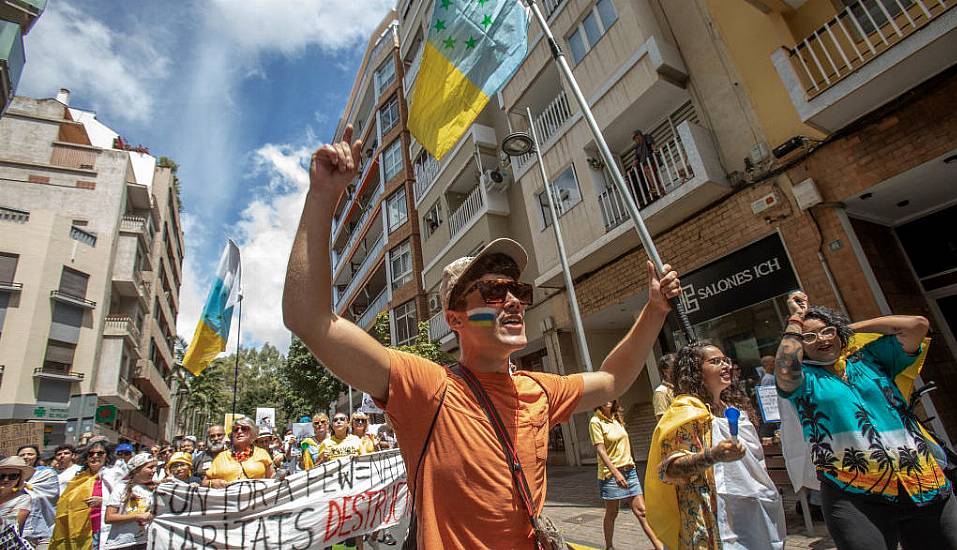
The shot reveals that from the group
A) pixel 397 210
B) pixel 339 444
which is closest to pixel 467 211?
pixel 397 210

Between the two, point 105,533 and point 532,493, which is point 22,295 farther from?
point 532,493

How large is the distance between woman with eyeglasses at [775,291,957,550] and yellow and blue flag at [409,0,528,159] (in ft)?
13.0

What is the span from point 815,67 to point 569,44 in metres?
6.08

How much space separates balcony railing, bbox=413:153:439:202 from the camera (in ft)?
66.1

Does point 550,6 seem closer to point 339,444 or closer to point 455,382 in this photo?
point 339,444

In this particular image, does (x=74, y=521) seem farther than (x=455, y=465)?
Yes

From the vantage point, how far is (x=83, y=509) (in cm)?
565

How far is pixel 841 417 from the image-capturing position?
2793 mm

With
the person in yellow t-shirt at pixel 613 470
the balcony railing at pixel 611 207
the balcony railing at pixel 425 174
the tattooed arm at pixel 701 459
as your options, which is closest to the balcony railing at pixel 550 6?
the balcony railing at pixel 611 207

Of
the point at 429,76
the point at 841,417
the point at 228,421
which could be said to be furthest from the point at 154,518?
the point at 228,421

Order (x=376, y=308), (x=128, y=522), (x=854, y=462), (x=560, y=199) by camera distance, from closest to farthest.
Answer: (x=854, y=462)
(x=128, y=522)
(x=560, y=199)
(x=376, y=308)

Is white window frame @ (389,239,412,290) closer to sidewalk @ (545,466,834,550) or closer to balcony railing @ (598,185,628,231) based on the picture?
balcony railing @ (598,185,628,231)

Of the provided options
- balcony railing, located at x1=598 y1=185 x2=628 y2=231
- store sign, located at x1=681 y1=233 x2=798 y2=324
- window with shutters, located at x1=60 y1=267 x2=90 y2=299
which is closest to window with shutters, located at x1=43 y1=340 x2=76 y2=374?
window with shutters, located at x1=60 y1=267 x2=90 y2=299

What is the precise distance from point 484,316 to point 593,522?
21.4 feet
